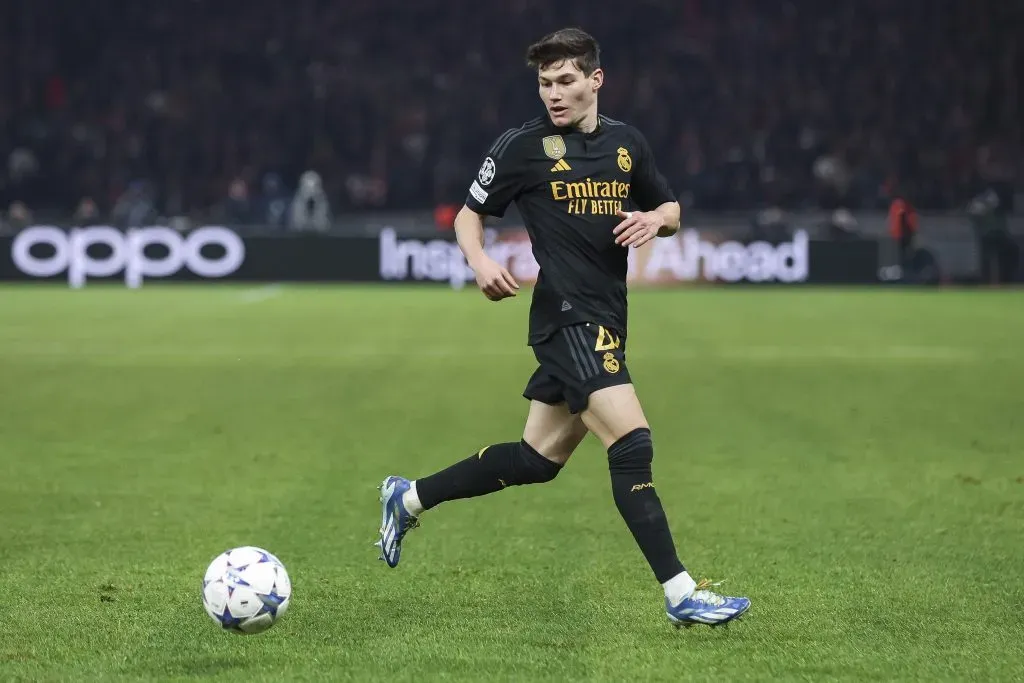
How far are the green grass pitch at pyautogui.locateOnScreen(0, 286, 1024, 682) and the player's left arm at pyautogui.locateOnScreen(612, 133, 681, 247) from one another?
4.41ft

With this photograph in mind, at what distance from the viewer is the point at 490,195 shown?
18.7ft

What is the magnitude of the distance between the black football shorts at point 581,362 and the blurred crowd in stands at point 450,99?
26040mm

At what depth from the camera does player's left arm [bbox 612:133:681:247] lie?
5480 mm

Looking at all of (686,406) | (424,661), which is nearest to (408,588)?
(424,661)

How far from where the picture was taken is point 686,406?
476 inches

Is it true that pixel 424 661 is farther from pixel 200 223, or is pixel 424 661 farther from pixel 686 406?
pixel 200 223

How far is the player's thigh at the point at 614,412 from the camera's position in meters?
5.43

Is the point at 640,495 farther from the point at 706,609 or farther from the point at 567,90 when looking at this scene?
the point at 567,90

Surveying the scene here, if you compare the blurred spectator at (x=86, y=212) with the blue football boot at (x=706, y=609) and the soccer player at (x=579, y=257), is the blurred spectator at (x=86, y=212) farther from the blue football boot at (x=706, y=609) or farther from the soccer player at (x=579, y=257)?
the blue football boot at (x=706, y=609)

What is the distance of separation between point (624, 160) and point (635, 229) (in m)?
0.35

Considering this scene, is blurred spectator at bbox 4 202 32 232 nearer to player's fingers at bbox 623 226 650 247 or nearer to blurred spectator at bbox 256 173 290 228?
blurred spectator at bbox 256 173 290 228

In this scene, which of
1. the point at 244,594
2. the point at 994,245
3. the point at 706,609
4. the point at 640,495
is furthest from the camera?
the point at 994,245

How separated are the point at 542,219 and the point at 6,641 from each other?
2324 mm

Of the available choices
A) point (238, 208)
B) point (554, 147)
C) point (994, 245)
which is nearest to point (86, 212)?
point (238, 208)
